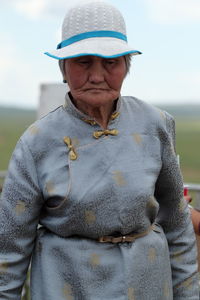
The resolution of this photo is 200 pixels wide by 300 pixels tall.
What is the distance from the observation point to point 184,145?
45.1 metres

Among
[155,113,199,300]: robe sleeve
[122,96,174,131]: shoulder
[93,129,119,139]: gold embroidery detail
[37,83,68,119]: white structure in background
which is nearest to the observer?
[93,129,119,139]: gold embroidery detail

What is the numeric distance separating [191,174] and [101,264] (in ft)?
89.1

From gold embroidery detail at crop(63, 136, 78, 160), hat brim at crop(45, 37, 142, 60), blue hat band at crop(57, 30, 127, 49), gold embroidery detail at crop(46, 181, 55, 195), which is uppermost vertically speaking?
blue hat band at crop(57, 30, 127, 49)

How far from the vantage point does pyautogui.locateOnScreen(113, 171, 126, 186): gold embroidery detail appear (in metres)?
1.87

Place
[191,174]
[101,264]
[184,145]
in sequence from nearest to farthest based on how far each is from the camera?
[101,264], [191,174], [184,145]

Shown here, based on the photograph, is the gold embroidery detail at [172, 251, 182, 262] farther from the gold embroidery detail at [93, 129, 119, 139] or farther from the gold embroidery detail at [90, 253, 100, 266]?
the gold embroidery detail at [93, 129, 119, 139]

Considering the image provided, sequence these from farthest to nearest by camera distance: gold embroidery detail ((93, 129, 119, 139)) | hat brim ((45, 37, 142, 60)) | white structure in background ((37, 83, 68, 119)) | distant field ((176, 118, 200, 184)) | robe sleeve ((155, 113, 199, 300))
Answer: distant field ((176, 118, 200, 184)), white structure in background ((37, 83, 68, 119)), robe sleeve ((155, 113, 199, 300)), gold embroidery detail ((93, 129, 119, 139)), hat brim ((45, 37, 142, 60))

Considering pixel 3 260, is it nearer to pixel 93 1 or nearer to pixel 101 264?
pixel 101 264

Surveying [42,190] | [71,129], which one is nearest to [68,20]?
[71,129]

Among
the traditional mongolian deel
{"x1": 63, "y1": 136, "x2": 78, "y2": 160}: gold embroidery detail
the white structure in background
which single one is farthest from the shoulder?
the white structure in background

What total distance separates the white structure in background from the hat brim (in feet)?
8.40

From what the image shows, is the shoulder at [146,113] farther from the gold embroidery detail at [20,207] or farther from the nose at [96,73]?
the gold embroidery detail at [20,207]

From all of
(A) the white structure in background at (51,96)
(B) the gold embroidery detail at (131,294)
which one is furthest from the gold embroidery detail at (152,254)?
(A) the white structure in background at (51,96)

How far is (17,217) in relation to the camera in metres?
1.90
